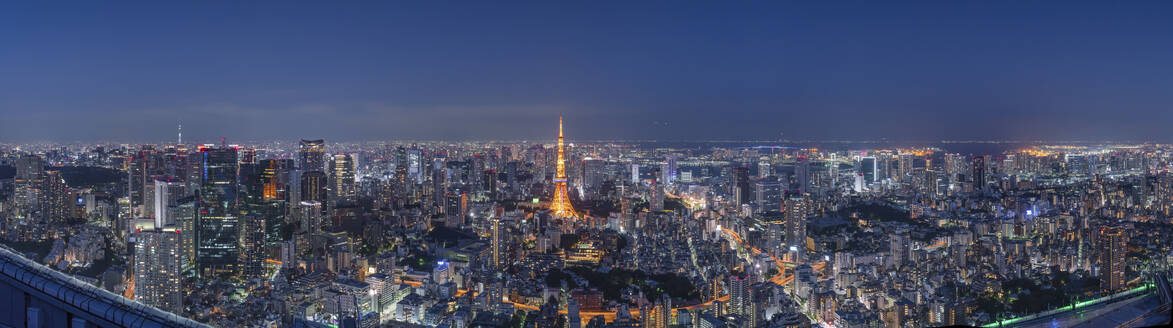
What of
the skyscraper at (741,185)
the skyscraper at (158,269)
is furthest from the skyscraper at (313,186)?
the skyscraper at (741,185)

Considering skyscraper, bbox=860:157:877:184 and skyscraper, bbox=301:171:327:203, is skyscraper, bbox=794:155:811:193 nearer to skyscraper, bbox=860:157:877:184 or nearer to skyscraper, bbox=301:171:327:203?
skyscraper, bbox=860:157:877:184

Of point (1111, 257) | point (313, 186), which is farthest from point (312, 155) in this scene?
point (1111, 257)

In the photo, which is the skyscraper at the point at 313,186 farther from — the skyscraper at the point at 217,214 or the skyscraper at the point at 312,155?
the skyscraper at the point at 217,214

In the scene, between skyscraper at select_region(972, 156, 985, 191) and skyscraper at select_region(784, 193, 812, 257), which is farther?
skyscraper at select_region(972, 156, 985, 191)

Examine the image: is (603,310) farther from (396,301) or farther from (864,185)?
(864,185)

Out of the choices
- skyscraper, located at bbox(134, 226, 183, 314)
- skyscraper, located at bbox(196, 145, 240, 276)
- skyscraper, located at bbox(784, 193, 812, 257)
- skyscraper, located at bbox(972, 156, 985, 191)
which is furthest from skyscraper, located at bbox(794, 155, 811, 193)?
skyscraper, located at bbox(134, 226, 183, 314)
